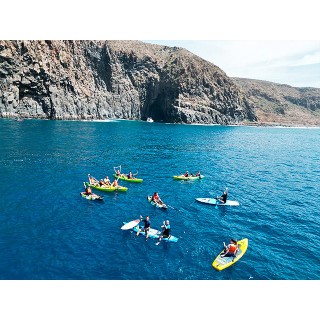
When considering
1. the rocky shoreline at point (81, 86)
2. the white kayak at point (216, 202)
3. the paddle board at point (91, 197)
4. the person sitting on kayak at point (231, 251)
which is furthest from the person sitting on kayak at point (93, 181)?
the rocky shoreline at point (81, 86)

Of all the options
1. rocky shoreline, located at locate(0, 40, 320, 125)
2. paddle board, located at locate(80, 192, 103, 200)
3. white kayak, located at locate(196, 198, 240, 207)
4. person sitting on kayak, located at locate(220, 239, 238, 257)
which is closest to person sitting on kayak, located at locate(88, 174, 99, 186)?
paddle board, located at locate(80, 192, 103, 200)

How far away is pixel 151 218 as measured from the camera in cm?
3294

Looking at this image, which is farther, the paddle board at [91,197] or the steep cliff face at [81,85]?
the steep cliff face at [81,85]

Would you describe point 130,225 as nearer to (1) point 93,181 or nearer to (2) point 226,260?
(2) point 226,260

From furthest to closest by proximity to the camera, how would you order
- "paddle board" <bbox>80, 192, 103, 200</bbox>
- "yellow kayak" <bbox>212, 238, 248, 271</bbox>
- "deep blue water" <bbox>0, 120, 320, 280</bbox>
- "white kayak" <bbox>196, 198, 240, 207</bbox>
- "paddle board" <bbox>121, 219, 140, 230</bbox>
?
"white kayak" <bbox>196, 198, 240, 207</bbox>, "paddle board" <bbox>80, 192, 103, 200</bbox>, "paddle board" <bbox>121, 219, 140, 230</bbox>, "yellow kayak" <bbox>212, 238, 248, 271</bbox>, "deep blue water" <bbox>0, 120, 320, 280</bbox>

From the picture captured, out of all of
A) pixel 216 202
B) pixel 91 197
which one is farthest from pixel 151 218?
pixel 216 202

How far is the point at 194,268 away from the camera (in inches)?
916

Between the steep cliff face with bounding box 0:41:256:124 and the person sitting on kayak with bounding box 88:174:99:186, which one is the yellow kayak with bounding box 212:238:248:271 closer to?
the person sitting on kayak with bounding box 88:174:99:186

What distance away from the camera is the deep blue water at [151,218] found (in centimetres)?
2306

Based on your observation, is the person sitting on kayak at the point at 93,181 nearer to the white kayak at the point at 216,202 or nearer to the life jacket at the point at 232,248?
the white kayak at the point at 216,202

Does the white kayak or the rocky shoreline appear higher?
the rocky shoreline

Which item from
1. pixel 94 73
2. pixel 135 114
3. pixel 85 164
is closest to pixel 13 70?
pixel 94 73

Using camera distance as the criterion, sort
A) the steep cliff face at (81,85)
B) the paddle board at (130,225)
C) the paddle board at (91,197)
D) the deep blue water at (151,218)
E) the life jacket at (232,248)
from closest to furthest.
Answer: the deep blue water at (151,218), the life jacket at (232,248), the paddle board at (130,225), the paddle board at (91,197), the steep cliff face at (81,85)

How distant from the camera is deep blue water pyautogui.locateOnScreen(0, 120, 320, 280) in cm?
2306
